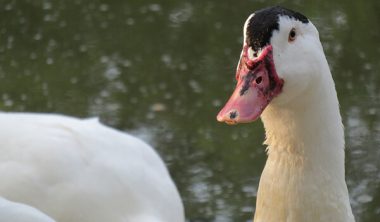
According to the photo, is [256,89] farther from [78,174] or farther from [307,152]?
[78,174]

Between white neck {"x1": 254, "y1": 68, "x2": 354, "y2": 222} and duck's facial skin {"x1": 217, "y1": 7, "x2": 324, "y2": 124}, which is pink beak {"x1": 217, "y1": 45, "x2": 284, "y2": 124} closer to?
duck's facial skin {"x1": 217, "y1": 7, "x2": 324, "y2": 124}

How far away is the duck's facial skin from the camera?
7.50 ft

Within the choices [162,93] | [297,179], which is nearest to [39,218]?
[297,179]

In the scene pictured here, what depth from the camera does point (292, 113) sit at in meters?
2.41

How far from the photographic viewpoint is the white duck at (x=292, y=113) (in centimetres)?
230

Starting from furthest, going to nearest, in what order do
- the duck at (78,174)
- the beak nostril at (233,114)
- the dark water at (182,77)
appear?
the dark water at (182,77) → the duck at (78,174) → the beak nostril at (233,114)

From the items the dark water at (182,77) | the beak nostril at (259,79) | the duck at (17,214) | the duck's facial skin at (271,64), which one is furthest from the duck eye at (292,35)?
the dark water at (182,77)

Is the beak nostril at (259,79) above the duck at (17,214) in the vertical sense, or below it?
above

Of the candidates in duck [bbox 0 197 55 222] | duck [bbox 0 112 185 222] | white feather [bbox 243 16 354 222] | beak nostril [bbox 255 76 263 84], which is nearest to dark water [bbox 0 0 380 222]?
duck [bbox 0 112 185 222]

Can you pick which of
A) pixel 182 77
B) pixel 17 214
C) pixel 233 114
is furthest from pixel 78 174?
pixel 182 77

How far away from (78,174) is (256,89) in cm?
115

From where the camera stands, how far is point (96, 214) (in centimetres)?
325

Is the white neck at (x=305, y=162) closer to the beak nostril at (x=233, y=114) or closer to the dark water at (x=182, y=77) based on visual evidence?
the beak nostril at (x=233, y=114)

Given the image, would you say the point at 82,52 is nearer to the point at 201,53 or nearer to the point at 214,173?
the point at 201,53
